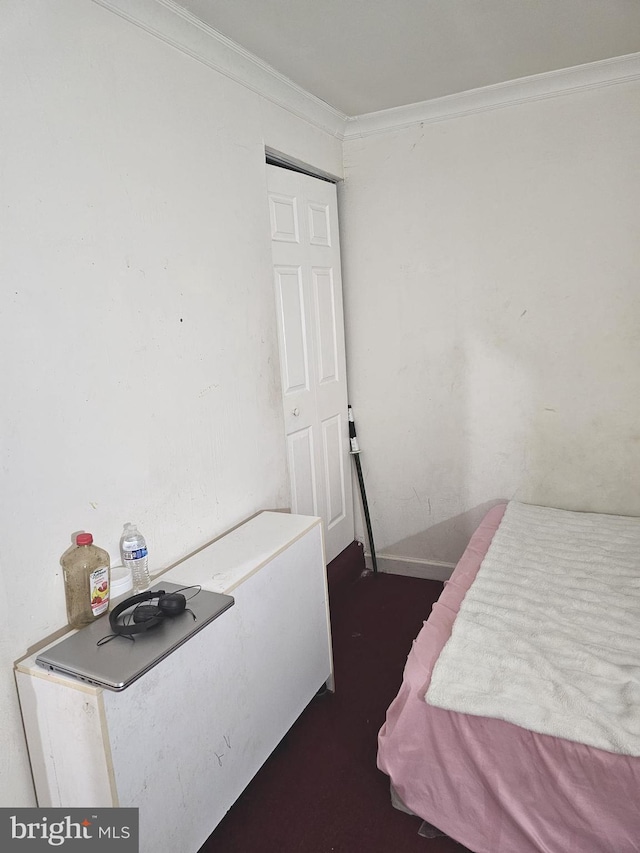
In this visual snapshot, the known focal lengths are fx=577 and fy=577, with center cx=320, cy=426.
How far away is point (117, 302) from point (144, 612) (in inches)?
34.9

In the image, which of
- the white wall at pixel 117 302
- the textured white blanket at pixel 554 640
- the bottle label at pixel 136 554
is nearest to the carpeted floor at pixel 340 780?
the textured white blanket at pixel 554 640

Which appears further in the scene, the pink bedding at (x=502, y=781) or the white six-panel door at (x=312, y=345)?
the white six-panel door at (x=312, y=345)

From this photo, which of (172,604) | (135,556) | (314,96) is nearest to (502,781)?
(172,604)

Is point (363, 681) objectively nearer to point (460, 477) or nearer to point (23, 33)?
point (460, 477)

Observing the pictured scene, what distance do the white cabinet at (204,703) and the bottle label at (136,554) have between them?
0.15 m

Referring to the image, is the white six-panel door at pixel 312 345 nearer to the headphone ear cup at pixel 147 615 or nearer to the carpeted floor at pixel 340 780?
the carpeted floor at pixel 340 780

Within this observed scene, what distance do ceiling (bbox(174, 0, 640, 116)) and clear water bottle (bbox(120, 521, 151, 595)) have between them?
168cm

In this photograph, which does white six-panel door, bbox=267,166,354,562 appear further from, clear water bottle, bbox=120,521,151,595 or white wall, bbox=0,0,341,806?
clear water bottle, bbox=120,521,151,595

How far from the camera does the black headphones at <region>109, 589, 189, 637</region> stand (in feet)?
4.81

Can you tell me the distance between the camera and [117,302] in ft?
5.59

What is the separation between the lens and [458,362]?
119 inches

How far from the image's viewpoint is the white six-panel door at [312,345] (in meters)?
2.67

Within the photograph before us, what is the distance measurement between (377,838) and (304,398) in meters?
1.79

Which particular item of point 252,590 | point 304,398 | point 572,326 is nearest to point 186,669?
point 252,590
